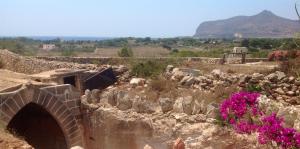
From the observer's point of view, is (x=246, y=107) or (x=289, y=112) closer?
(x=246, y=107)

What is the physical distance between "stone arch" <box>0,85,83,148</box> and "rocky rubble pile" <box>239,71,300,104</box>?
601cm

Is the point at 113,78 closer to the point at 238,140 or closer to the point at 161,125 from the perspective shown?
the point at 161,125

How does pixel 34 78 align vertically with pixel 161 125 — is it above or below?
above

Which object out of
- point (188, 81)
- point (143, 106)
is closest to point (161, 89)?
point (188, 81)

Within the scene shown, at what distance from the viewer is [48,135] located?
388 inches

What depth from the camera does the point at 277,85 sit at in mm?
13234

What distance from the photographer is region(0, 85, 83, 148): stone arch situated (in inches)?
324

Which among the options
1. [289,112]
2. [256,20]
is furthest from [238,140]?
[256,20]

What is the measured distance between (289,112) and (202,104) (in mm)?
3659

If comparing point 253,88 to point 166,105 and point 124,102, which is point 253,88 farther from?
point 124,102

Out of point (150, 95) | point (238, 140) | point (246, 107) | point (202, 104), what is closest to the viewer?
point (246, 107)

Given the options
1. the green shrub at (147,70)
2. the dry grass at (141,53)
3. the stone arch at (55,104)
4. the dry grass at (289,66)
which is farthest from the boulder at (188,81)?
the dry grass at (141,53)

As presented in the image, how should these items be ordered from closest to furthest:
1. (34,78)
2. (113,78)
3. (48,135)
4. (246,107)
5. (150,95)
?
1. (246,107)
2. (48,135)
3. (34,78)
4. (150,95)
5. (113,78)

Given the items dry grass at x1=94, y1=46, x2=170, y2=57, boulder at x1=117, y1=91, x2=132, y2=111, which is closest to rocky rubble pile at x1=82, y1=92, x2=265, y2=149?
boulder at x1=117, y1=91, x2=132, y2=111
